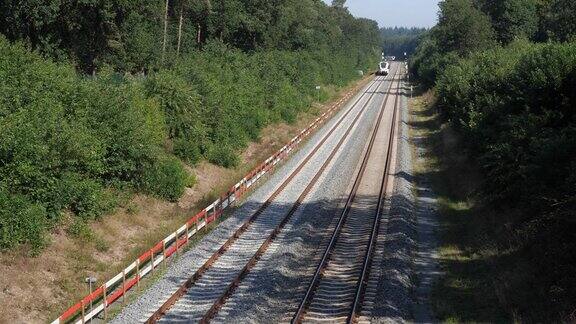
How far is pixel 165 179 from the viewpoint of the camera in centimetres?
2661

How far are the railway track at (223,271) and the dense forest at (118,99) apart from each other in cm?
460

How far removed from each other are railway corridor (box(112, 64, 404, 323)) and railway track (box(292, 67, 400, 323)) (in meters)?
0.03

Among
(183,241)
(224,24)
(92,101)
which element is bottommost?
(183,241)

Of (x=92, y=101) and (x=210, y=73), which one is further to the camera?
(x=210, y=73)

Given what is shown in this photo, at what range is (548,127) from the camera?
21516 mm

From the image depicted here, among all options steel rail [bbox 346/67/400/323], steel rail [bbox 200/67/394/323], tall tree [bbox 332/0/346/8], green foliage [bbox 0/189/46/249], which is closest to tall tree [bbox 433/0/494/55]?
steel rail [bbox 200/67/394/323]

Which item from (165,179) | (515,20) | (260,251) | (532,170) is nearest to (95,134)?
(165,179)

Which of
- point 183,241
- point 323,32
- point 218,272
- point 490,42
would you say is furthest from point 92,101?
point 323,32

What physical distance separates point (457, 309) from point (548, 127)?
8.95m

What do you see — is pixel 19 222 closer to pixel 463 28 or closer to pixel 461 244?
pixel 461 244

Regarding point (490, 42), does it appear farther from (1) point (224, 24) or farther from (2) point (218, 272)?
(2) point (218, 272)

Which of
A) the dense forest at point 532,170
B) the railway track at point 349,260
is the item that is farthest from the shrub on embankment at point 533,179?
the railway track at point 349,260

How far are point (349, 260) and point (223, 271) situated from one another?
12.5ft

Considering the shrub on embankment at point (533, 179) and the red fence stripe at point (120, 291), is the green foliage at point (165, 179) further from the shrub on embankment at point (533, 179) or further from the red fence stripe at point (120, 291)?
the shrub on embankment at point (533, 179)
